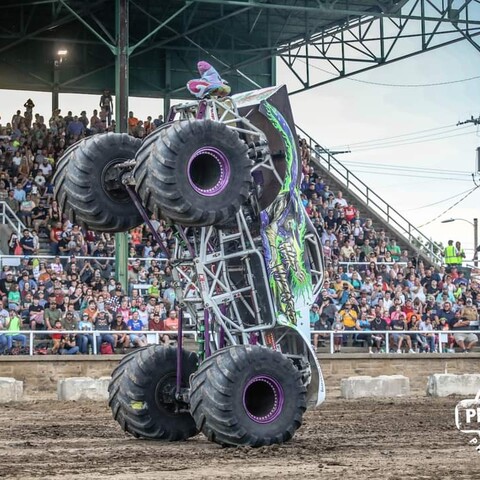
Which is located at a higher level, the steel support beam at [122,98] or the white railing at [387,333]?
the steel support beam at [122,98]

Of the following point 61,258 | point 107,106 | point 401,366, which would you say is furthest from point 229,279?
point 107,106

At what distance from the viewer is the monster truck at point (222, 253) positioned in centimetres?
1135

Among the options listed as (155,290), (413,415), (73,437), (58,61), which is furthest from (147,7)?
(73,437)

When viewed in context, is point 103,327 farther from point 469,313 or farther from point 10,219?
point 469,313

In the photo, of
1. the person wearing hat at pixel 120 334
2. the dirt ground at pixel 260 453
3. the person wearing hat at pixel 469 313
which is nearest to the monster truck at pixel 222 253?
the dirt ground at pixel 260 453

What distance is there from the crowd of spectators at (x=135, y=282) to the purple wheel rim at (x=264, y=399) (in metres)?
9.42

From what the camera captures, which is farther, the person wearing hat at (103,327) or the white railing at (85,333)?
the person wearing hat at (103,327)

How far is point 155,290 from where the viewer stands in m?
25.3

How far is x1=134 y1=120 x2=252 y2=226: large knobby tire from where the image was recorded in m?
11.1

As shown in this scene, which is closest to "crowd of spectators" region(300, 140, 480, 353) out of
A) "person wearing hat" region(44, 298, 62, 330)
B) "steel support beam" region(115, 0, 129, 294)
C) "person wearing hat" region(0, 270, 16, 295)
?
"steel support beam" region(115, 0, 129, 294)

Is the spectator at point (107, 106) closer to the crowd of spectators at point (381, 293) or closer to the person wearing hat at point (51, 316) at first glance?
the crowd of spectators at point (381, 293)

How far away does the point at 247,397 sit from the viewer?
1194cm

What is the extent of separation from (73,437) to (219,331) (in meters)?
2.19

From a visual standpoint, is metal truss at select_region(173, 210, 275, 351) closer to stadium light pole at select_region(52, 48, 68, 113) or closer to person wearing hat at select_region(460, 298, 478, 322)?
person wearing hat at select_region(460, 298, 478, 322)
